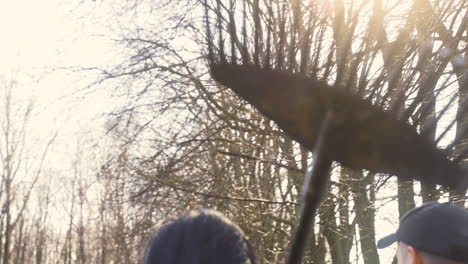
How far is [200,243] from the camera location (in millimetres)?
1029

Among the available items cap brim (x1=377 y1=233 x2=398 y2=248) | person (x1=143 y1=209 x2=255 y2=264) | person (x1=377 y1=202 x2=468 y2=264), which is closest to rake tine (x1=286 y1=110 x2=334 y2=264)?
person (x1=143 y1=209 x2=255 y2=264)

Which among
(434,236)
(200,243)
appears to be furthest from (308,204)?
(434,236)

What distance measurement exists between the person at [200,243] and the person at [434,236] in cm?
149

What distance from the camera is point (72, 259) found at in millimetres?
37938

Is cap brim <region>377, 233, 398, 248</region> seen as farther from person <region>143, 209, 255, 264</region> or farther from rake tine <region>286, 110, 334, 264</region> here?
rake tine <region>286, 110, 334, 264</region>

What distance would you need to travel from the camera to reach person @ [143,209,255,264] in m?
1.02

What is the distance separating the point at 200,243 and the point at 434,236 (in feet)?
5.21

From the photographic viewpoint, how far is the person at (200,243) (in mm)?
1021

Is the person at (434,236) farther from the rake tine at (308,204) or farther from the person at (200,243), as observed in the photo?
the rake tine at (308,204)

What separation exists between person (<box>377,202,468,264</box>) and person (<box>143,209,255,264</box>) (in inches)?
58.8

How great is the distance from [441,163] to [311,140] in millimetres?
942

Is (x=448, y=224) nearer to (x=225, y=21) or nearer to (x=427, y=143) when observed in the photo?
(x=427, y=143)

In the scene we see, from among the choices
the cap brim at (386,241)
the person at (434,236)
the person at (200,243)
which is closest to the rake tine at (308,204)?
the person at (200,243)

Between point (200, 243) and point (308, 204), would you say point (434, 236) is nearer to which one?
point (200, 243)
